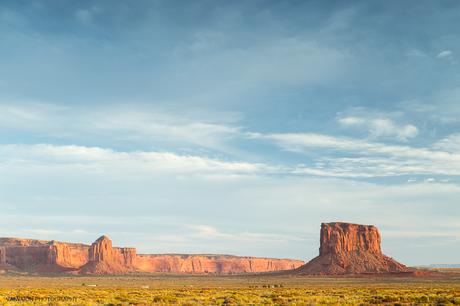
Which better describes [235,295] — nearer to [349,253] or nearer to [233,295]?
[233,295]

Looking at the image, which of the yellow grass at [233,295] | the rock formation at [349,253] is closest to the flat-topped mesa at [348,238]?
the rock formation at [349,253]

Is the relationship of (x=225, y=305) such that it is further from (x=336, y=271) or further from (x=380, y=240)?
(x=380, y=240)

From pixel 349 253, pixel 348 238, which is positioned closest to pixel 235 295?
pixel 349 253

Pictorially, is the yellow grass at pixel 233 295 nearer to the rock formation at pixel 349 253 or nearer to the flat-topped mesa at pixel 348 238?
the rock formation at pixel 349 253

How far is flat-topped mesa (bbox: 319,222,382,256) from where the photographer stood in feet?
548

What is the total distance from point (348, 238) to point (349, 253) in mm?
6751

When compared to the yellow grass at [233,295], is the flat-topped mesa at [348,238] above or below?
above

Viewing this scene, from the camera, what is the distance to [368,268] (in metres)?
152

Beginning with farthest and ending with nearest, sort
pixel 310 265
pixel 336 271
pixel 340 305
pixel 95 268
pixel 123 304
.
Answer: pixel 95 268, pixel 310 265, pixel 336 271, pixel 123 304, pixel 340 305

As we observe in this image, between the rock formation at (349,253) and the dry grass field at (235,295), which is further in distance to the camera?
the rock formation at (349,253)

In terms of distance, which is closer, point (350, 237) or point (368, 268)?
point (368, 268)

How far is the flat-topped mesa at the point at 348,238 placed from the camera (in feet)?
548

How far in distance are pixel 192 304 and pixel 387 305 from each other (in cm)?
1227

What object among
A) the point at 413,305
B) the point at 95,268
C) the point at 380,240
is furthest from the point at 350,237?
the point at 413,305
